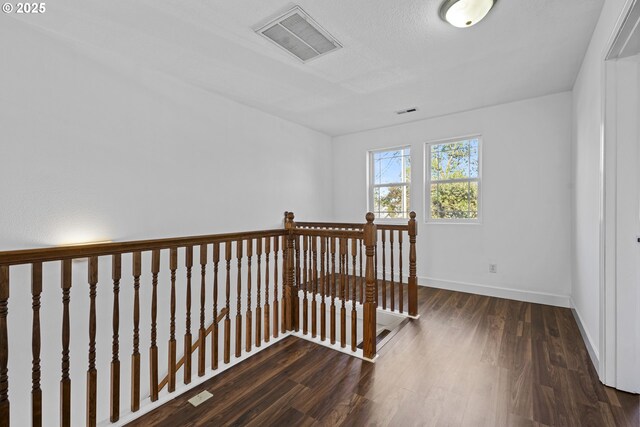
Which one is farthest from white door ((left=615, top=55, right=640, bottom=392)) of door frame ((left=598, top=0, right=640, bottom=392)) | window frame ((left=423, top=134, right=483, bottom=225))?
window frame ((left=423, top=134, right=483, bottom=225))

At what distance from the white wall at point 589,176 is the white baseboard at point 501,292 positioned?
22cm

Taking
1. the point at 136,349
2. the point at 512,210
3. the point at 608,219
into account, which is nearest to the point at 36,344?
the point at 136,349

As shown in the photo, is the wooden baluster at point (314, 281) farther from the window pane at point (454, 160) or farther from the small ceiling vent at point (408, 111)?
the window pane at point (454, 160)

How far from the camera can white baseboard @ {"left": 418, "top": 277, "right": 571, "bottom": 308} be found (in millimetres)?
3389

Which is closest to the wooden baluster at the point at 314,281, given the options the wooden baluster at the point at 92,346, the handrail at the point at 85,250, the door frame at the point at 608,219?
the handrail at the point at 85,250

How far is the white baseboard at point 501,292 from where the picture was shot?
3.39 metres

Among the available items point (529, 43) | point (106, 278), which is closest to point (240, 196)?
point (106, 278)

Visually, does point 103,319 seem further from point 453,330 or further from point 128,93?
point 453,330

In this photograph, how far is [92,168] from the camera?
2.49 metres

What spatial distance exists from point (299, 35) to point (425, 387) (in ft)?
8.77

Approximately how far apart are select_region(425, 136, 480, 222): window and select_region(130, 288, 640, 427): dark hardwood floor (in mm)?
1814

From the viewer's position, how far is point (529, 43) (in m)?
2.37

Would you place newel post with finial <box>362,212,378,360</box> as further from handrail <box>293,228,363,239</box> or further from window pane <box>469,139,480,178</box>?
window pane <box>469,139,480,178</box>

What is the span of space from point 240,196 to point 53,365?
2.30 meters
